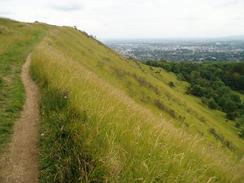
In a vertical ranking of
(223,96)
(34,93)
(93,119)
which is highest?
(93,119)

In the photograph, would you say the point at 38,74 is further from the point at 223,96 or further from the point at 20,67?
the point at 223,96

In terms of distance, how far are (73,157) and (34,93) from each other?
21.1 feet

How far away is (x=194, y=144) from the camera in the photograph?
6.71 metres

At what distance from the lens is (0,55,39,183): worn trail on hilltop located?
545 centimetres

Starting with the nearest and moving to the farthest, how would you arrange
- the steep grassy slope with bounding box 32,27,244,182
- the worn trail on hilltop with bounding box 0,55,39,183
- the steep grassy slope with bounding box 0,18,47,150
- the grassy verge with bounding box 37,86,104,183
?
the steep grassy slope with bounding box 32,27,244,182 < the grassy verge with bounding box 37,86,104,183 < the worn trail on hilltop with bounding box 0,55,39,183 < the steep grassy slope with bounding box 0,18,47,150

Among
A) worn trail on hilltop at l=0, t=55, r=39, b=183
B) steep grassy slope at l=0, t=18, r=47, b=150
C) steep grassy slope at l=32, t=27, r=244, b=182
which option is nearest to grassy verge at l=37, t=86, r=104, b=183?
steep grassy slope at l=32, t=27, r=244, b=182

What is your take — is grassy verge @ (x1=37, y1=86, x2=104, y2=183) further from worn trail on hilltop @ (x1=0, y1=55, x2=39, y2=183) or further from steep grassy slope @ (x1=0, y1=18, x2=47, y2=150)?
steep grassy slope @ (x1=0, y1=18, x2=47, y2=150)

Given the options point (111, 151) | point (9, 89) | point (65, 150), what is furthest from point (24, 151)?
point (9, 89)

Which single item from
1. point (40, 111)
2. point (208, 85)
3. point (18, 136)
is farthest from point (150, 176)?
point (208, 85)

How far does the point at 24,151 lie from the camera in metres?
6.40

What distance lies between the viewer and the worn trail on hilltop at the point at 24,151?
545 cm

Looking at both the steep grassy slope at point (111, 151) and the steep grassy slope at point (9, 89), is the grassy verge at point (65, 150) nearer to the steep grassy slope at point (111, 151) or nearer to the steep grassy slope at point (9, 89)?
the steep grassy slope at point (111, 151)

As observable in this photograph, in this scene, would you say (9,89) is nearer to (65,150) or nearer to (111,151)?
(65,150)

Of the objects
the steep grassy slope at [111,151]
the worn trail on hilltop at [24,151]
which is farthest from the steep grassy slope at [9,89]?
the steep grassy slope at [111,151]
